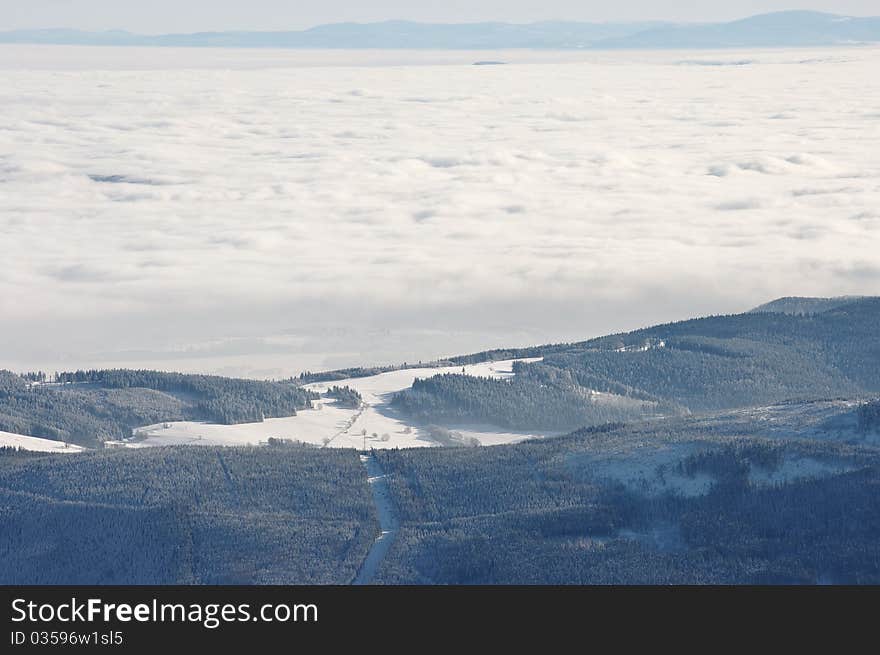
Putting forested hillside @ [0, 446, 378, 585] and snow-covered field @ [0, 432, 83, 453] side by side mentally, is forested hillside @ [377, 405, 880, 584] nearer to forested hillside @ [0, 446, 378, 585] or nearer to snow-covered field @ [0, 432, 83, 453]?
forested hillside @ [0, 446, 378, 585]

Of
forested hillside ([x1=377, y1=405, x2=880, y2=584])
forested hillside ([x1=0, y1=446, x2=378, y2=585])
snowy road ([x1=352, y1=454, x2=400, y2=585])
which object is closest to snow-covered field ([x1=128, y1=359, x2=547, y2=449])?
forested hillside ([x1=0, y1=446, x2=378, y2=585])

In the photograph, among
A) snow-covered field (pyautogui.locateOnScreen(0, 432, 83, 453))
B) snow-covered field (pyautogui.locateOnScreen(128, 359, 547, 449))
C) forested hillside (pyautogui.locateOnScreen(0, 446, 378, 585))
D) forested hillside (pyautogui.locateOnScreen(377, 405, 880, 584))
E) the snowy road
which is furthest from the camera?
snow-covered field (pyautogui.locateOnScreen(128, 359, 547, 449))

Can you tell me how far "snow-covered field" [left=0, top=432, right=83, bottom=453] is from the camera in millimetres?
177500

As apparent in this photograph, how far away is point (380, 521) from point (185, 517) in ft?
44.1

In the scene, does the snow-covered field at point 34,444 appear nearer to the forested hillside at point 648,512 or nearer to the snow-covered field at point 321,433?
the snow-covered field at point 321,433

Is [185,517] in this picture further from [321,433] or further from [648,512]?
[321,433]

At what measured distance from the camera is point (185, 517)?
461ft

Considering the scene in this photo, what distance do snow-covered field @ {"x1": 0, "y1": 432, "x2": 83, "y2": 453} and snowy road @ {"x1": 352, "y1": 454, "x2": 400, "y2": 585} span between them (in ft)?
108

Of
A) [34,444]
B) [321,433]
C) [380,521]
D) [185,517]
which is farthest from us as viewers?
[321,433]

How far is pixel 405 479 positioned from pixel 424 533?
15762 mm

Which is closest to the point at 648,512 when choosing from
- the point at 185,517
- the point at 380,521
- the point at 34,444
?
the point at 380,521

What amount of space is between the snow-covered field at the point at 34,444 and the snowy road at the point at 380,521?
32.9 m

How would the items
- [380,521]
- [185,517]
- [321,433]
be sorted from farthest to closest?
[321,433], [185,517], [380,521]

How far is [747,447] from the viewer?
142 m
